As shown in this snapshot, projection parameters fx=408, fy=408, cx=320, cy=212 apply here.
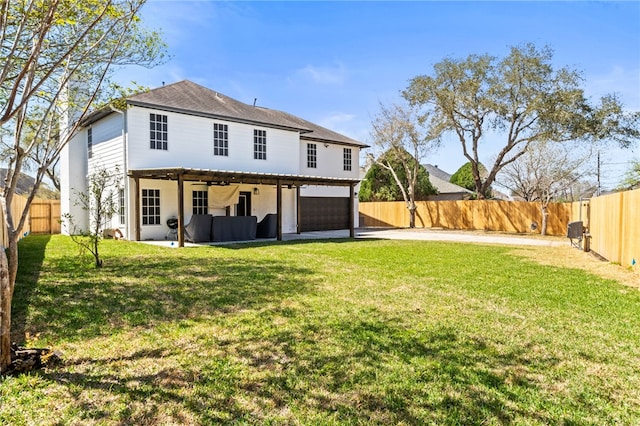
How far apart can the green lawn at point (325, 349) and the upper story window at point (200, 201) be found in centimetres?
896

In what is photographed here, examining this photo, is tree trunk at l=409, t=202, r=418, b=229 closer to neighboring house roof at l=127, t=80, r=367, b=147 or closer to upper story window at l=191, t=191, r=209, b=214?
neighboring house roof at l=127, t=80, r=367, b=147

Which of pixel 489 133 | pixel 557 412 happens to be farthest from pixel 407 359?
pixel 489 133

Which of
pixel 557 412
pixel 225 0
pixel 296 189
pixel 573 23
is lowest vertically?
pixel 557 412

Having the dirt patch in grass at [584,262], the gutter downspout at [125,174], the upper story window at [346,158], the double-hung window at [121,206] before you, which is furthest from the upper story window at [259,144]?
the dirt patch in grass at [584,262]

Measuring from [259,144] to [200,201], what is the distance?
12.5 feet

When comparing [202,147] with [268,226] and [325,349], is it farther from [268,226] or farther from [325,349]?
[325,349]

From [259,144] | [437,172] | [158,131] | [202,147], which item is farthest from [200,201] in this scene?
[437,172]

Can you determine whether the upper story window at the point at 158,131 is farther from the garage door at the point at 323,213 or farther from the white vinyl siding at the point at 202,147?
the garage door at the point at 323,213

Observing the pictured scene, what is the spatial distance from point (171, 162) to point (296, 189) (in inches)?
260

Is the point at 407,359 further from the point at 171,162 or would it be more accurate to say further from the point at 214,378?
the point at 171,162

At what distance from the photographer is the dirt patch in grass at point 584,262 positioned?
26.8 ft

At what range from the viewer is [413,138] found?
26906 mm

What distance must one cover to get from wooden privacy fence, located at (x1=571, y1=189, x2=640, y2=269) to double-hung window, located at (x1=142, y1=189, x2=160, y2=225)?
14620 millimetres

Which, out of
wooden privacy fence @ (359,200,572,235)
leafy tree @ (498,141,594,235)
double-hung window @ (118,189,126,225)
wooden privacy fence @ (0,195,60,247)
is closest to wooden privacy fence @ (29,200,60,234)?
wooden privacy fence @ (0,195,60,247)
